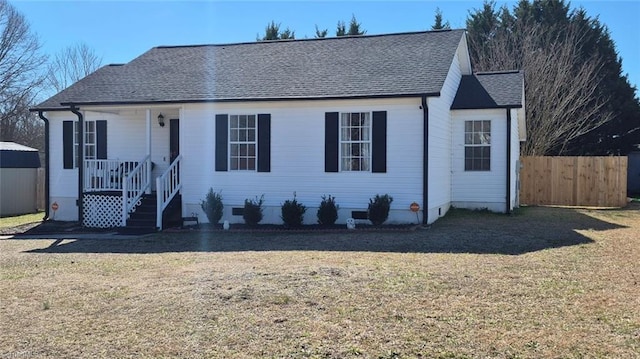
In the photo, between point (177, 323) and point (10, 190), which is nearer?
point (177, 323)

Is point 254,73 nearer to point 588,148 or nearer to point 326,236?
point 326,236

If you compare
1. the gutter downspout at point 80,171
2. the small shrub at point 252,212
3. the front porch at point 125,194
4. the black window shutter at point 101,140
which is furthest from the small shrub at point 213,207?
the black window shutter at point 101,140

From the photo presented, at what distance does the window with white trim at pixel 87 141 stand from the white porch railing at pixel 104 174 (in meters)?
1.10

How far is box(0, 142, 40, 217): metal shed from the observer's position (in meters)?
20.4

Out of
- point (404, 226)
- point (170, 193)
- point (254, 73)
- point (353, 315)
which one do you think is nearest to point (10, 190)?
point (170, 193)

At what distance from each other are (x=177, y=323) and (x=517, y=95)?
13.2m

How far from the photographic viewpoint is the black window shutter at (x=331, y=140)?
14117 millimetres

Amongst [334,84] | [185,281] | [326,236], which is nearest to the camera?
[185,281]

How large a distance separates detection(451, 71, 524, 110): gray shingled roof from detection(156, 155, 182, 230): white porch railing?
25.9 ft

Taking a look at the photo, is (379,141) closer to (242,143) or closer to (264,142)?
(264,142)

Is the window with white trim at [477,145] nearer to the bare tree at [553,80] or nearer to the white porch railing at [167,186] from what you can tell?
the white porch railing at [167,186]

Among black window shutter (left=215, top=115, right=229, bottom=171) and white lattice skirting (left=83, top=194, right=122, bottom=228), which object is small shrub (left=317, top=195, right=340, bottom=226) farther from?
white lattice skirting (left=83, top=194, right=122, bottom=228)

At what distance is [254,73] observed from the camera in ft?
53.3

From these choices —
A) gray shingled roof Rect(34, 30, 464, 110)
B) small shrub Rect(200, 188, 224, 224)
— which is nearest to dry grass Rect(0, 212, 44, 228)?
gray shingled roof Rect(34, 30, 464, 110)
